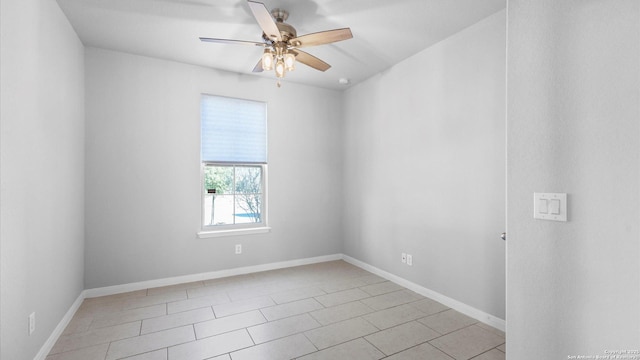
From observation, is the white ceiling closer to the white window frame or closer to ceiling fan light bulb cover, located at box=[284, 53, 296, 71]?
ceiling fan light bulb cover, located at box=[284, 53, 296, 71]

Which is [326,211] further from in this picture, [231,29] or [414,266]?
[231,29]

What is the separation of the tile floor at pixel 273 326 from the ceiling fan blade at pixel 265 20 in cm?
245

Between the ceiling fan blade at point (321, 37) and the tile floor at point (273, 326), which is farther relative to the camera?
the ceiling fan blade at point (321, 37)

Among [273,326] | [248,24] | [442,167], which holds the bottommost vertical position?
[273,326]

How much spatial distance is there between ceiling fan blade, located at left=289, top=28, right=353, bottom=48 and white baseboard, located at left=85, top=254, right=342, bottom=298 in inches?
116

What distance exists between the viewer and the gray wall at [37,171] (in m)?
1.71

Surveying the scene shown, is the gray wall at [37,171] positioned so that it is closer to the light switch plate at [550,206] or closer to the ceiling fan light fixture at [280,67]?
the ceiling fan light fixture at [280,67]

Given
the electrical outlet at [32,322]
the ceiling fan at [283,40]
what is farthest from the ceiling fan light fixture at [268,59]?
the electrical outlet at [32,322]

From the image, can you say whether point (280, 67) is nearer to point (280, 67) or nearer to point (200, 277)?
point (280, 67)

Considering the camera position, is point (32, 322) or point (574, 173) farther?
point (32, 322)

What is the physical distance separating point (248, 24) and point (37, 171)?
2.05 meters

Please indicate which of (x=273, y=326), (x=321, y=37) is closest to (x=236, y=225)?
(x=273, y=326)

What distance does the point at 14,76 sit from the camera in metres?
1.80

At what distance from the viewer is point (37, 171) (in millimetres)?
2107
